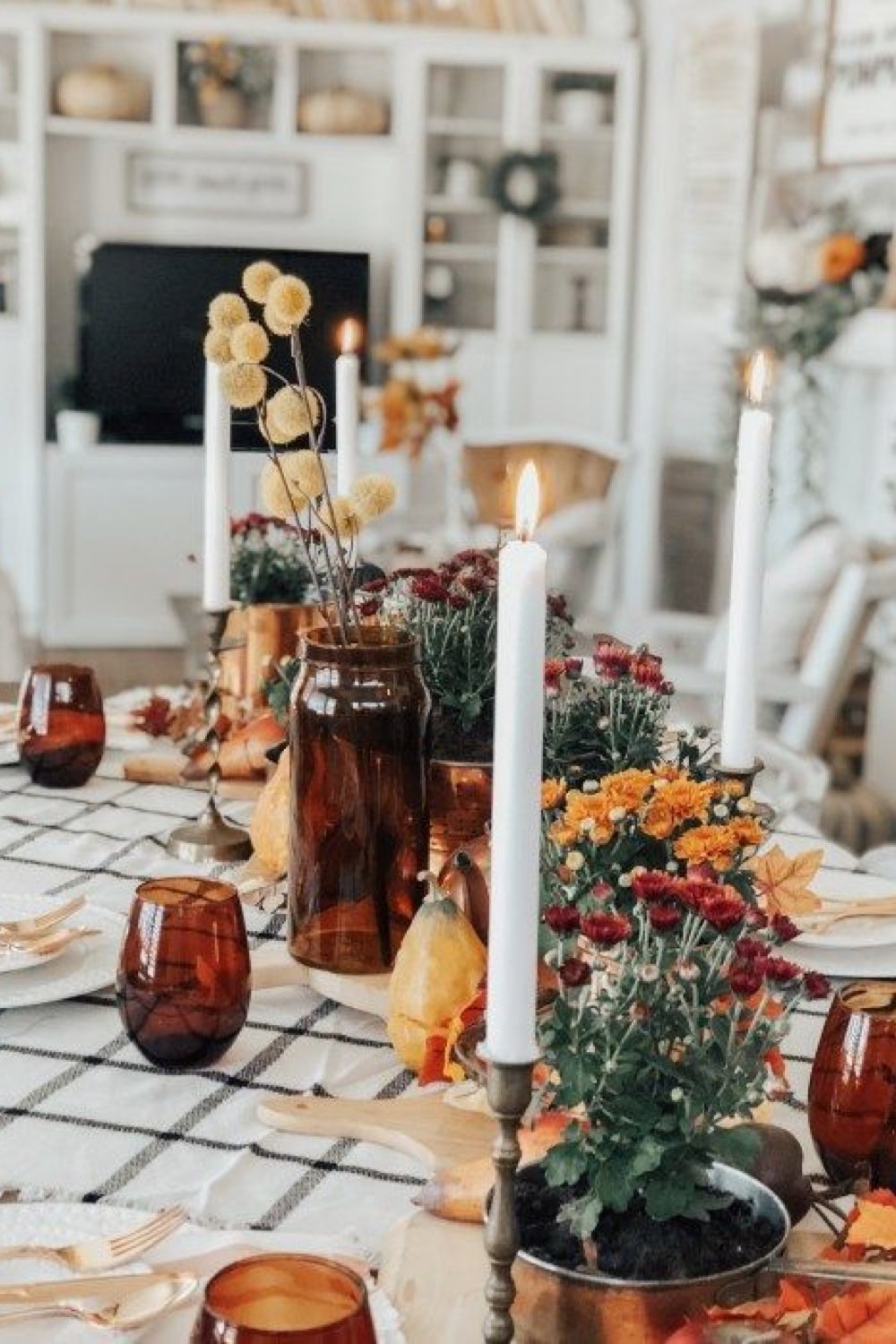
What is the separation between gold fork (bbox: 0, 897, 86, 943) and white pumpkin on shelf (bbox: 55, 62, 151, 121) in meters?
5.35

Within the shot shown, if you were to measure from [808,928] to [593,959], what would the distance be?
0.51m

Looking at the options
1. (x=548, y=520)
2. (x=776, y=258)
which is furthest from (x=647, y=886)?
(x=548, y=520)

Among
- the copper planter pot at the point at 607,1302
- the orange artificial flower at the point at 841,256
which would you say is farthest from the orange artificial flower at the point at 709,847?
the orange artificial flower at the point at 841,256

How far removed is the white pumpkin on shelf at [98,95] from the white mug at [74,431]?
0.99 meters

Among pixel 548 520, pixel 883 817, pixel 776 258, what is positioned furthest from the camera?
pixel 548 520

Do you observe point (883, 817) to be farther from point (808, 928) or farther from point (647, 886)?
point (647, 886)

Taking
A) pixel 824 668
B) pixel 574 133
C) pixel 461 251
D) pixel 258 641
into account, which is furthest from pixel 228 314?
pixel 574 133

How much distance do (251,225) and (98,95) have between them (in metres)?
0.70

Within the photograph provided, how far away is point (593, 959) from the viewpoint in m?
1.00

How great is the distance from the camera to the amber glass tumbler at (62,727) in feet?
5.93

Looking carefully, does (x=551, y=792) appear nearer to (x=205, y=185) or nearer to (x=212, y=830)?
(x=212, y=830)

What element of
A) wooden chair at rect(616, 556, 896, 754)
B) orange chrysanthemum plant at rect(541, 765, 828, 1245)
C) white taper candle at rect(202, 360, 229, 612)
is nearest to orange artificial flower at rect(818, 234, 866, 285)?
wooden chair at rect(616, 556, 896, 754)

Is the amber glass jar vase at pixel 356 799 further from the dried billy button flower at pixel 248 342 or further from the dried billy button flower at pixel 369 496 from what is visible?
the dried billy button flower at pixel 248 342

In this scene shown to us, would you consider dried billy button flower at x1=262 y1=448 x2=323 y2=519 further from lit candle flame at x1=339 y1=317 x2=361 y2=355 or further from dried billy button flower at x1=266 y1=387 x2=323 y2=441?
lit candle flame at x1=339 y1=317 x2=361 y2=355
